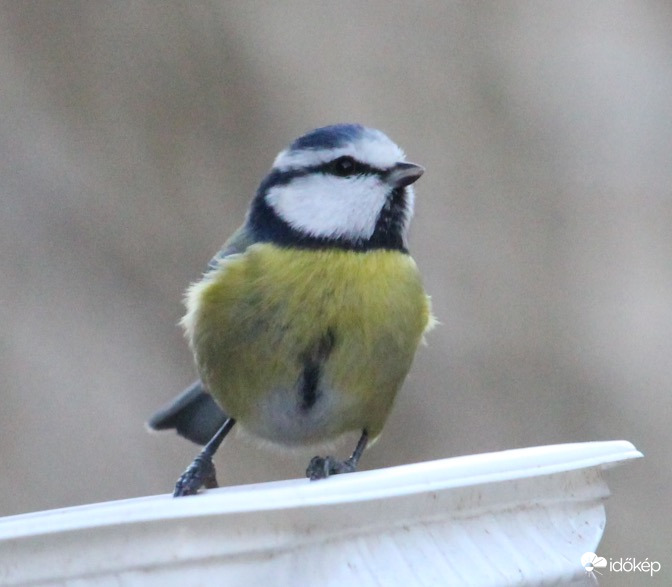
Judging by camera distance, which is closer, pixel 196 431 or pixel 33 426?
pixel 196 431

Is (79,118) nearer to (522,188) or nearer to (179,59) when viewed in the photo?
(179,59)

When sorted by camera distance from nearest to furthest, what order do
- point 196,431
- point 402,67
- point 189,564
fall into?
point 189,564, point 196,431, point 402,67

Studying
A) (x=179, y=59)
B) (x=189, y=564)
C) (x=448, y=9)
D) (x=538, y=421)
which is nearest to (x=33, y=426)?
(x=179, y=59)

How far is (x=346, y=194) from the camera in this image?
1.69 metres

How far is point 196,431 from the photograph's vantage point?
202 centimetres

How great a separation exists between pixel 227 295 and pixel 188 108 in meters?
1.66

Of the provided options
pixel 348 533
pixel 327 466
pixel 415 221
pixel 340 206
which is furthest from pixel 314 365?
pixel 415 221

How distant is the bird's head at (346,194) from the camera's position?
169 centimetres

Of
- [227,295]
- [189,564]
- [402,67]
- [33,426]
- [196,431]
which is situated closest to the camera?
[189,564]

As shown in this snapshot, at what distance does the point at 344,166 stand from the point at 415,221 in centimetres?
155

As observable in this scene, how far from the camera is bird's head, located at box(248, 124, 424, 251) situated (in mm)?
1688

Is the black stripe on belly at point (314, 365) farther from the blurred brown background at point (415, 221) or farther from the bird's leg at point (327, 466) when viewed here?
the blurred brown background at point (415, 221)

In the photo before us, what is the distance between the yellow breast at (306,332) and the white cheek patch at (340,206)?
43 millimetres

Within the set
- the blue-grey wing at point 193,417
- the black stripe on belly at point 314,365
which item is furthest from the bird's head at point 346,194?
the blue-grey wing at point 193,417
